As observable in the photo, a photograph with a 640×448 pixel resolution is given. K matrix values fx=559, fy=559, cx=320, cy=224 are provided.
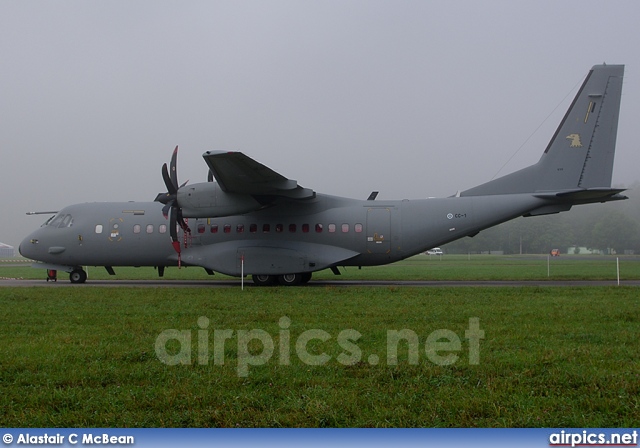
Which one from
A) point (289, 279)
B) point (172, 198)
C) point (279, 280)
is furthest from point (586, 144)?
point (172, 198)

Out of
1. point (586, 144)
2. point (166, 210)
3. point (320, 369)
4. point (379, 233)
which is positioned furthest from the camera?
point (379, 233)

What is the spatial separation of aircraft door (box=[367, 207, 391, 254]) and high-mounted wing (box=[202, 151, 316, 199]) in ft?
8.74

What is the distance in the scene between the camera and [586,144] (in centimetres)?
A: 2133

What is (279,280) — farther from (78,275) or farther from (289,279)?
(78,275)

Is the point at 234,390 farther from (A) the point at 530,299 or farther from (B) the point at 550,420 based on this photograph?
(A) the point at 530,299

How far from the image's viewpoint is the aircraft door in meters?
22.3

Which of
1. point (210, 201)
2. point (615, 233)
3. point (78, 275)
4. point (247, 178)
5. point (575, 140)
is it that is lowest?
point (78, 275)

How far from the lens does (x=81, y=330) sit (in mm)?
10078

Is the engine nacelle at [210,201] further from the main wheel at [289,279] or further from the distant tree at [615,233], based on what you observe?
the distant tree at [615,233]

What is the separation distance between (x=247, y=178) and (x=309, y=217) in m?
3.68

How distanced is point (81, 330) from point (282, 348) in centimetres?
418

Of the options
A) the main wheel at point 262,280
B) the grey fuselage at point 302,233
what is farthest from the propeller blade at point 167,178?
the main wheel at point 262,280

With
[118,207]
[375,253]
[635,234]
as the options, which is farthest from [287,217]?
[635,234]

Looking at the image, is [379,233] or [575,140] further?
[379,233]
